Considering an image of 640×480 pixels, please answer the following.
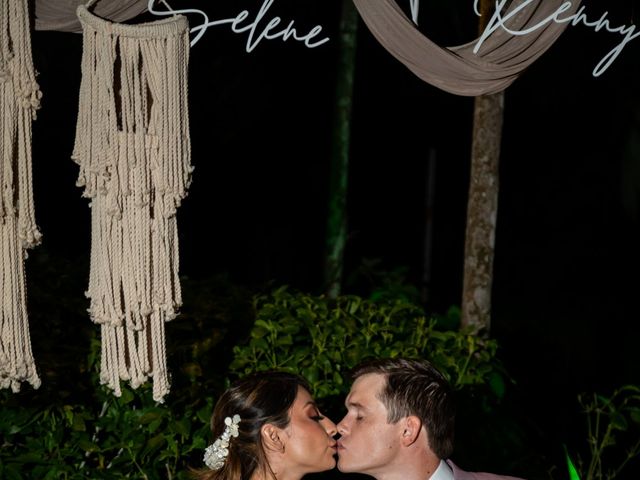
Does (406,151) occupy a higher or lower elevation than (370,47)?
lower

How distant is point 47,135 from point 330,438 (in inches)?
205

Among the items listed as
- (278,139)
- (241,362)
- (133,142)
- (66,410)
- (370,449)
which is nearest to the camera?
(133,142)

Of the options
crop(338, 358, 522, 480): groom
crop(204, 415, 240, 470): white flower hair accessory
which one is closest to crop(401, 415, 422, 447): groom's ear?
crop(338, 358, 522, 480): groom

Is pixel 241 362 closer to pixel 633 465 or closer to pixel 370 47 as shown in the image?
pixel 633 465

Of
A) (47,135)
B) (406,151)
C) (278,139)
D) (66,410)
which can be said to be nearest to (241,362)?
(66,410)

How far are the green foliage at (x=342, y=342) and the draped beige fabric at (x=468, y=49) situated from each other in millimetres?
1492

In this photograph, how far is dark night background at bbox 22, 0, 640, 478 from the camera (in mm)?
8117

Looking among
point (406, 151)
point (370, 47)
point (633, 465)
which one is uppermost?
point (370, 47)

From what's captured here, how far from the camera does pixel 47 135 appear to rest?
7750 mm

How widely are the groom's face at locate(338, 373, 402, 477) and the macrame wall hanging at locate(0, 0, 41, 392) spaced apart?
1.04 metres

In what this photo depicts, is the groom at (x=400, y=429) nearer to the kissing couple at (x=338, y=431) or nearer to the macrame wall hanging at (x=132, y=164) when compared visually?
the kissing couple at (x=338, y=431)

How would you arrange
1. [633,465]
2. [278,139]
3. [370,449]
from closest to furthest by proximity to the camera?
[370,449] → [633,465] → [278,139]

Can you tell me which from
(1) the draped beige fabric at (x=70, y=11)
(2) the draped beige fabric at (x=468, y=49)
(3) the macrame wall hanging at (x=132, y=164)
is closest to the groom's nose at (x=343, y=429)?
(3) the macrame wall hanging at (x=132, y=164)

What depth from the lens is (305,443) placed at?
3.21 m
